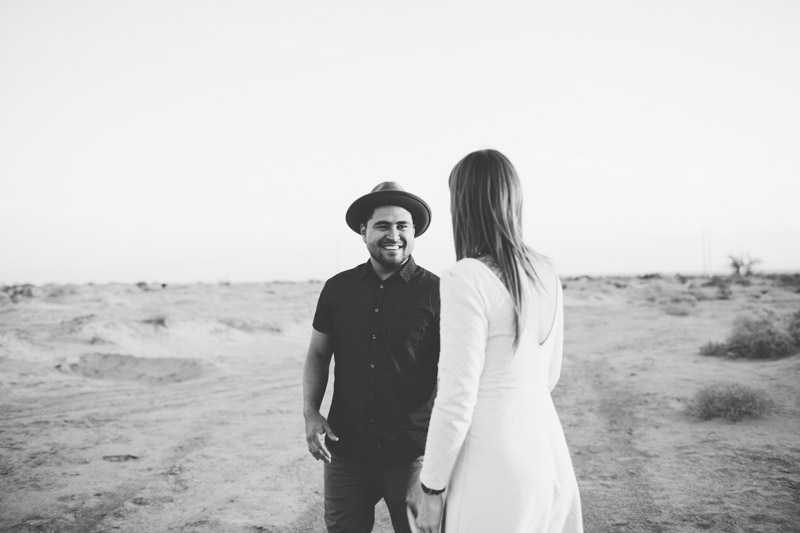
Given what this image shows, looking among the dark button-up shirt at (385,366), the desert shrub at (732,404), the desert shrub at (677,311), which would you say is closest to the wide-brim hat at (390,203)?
the dark button-up shirt at (385,366)

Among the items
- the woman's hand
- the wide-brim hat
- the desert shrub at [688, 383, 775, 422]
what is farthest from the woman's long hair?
the desert shrub at [688, 383, 775, 422]

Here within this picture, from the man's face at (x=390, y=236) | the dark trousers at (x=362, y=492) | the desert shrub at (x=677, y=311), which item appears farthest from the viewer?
the desert shrub at (x=677, y=311)

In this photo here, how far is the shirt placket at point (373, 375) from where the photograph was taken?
2.67 meters

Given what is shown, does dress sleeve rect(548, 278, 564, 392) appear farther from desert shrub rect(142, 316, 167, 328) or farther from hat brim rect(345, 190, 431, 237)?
desert shrub rect(142, 316, 167, 328)

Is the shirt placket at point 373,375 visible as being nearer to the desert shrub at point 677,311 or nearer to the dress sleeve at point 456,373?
the dress sleeve at point 456,373

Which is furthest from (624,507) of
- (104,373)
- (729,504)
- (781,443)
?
(104,373)

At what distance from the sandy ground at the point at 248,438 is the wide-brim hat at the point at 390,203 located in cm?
266

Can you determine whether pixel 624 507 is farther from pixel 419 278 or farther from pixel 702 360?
pixel 702 360

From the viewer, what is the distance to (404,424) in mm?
2676

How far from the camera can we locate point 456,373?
66.5 inches

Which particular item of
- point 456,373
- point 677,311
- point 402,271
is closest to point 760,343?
point 677,311

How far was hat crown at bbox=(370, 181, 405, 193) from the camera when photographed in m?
3.00

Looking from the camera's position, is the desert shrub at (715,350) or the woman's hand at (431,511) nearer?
the woman's hand at (431,511)

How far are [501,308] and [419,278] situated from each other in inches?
47.1
